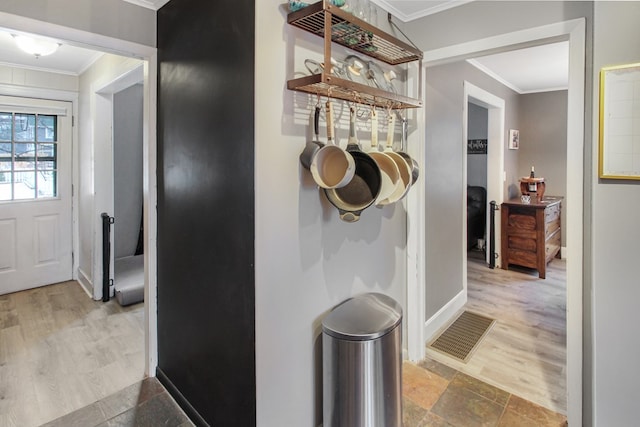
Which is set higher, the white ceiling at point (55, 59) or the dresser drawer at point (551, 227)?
the white ceiling at point (55, 59)

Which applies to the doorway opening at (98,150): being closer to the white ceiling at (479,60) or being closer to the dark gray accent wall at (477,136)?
the white ceiling at (479,60)

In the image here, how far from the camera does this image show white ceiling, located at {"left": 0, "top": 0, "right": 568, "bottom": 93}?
2090 millimetres

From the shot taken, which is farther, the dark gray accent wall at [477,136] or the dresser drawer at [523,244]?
the dark gray accent wall at [477,136]

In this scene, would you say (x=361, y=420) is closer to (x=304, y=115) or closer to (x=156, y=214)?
(x=304, y=115)

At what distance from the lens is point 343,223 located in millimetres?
1806

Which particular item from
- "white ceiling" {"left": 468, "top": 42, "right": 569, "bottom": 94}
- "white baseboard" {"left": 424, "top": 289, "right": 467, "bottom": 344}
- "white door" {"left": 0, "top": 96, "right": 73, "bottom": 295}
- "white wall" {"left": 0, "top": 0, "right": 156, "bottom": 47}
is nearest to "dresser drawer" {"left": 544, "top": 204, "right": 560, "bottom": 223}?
"white ceiling" {"left": 468, "top": 42, "right": 569, "bottom": 94}

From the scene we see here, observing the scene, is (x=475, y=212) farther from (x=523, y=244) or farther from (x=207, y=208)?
(x=207, y=208)

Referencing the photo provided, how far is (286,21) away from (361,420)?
174 cm

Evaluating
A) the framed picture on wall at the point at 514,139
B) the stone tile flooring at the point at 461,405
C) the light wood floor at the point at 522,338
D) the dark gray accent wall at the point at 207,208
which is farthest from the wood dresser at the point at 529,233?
the dark gray accent wall at the point at 207,208

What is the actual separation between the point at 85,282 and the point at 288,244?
3.43 m

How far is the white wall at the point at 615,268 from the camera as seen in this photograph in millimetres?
1422

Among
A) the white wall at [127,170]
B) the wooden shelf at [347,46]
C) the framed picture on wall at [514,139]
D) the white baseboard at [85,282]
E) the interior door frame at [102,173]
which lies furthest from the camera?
the framed picture on wall at [514,139]

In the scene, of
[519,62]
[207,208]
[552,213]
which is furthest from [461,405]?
[552,213]

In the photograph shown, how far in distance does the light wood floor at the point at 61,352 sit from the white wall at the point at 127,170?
839 mm
